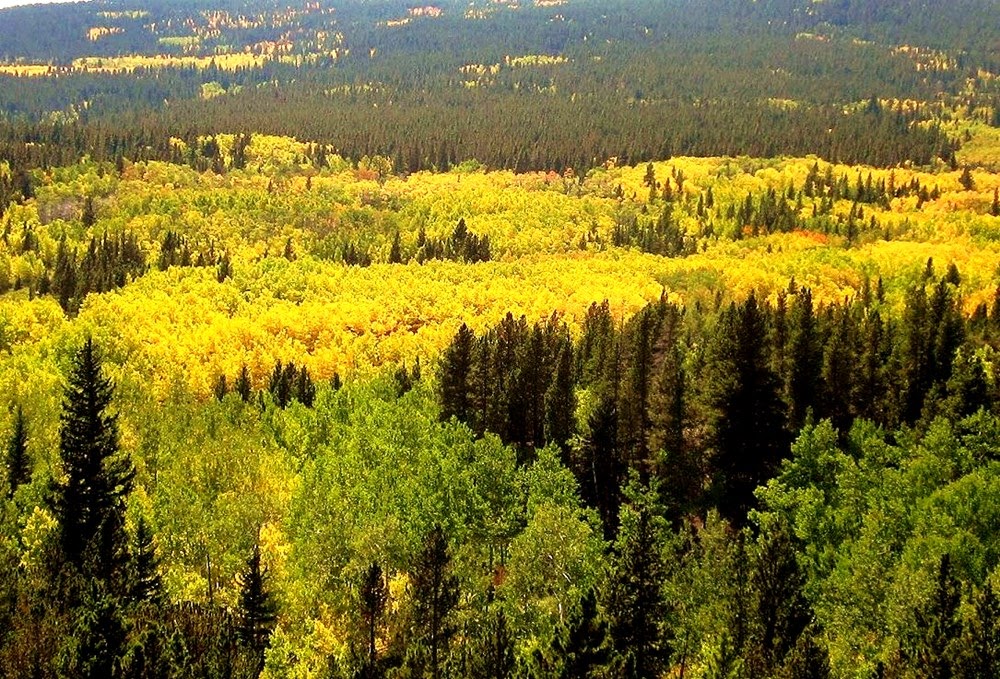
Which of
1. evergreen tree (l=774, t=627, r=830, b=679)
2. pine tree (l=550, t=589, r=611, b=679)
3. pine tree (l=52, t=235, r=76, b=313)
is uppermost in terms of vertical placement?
evergreen tree (l=774, t=627, r=830, b=679)

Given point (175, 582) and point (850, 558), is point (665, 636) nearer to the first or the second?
point (850, 558)

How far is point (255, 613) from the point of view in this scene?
58.7 metres

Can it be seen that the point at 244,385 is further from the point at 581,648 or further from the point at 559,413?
the point at 581,648

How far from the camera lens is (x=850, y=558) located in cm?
5350

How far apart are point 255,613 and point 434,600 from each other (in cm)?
1148

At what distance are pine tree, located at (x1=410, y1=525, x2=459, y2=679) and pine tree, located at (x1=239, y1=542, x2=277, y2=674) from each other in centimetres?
889

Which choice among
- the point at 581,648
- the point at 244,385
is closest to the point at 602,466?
the point at 581,648

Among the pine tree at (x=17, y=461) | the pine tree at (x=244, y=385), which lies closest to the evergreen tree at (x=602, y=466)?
the pine tree at (x=17, y=461)

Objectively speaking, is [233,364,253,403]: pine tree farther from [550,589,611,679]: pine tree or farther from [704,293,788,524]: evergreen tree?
[550,589,611,679]: pine tree

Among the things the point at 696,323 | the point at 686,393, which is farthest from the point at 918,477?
the point at 696,323

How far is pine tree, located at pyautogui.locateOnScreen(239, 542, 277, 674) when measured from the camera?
191 ft

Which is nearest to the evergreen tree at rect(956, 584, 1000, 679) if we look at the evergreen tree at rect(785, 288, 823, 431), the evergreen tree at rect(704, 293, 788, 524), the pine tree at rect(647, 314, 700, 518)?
the evergreen tree at rect(704, 293, 788, 524)

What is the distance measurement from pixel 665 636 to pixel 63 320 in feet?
360

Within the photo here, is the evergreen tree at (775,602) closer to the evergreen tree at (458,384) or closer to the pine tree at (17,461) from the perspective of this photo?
the evergreen tree at (458,384)
